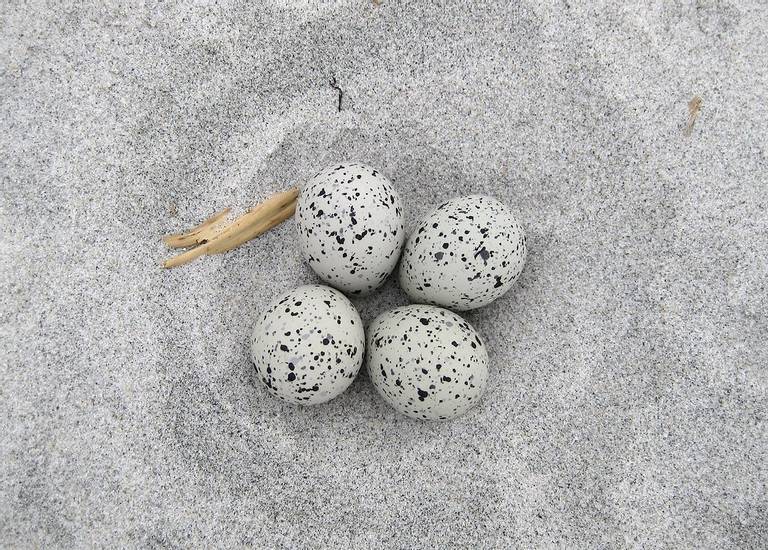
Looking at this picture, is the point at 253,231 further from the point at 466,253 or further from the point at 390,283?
the point at 466,253

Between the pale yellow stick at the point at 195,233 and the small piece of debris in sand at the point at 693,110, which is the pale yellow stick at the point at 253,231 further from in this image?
the small piece of debris in sand at the point at 693,110

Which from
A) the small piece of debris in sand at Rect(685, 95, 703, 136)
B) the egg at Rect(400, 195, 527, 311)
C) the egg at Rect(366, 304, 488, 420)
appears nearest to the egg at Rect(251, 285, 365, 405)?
the egg at Rect(366, 304, 488, 420)

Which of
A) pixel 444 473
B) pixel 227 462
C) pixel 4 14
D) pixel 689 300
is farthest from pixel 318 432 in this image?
pixel 4 14

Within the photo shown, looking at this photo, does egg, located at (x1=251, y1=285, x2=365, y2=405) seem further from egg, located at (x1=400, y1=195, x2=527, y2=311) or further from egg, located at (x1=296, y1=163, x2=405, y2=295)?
egg, located at (x1=400, y1=195, x2=527, y2=311)

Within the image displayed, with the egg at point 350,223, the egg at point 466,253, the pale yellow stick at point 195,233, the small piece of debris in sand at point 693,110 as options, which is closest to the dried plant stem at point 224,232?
the pale yellow stick at point 195,233

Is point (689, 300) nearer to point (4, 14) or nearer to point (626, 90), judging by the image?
point (626, 90)

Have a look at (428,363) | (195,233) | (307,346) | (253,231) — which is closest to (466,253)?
(428,363)
